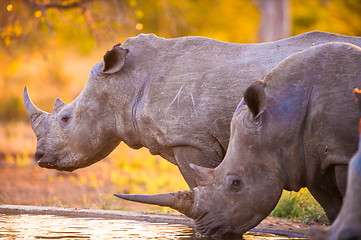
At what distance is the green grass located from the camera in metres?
7.07

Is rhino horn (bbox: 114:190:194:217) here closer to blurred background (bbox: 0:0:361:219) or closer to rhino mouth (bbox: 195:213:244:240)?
rhino mouth (bbox: 195:213:244:240)

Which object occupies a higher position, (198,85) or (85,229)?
(198,85)

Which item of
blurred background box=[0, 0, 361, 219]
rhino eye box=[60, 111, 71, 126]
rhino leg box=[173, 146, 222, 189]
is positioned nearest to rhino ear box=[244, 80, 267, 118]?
rhino leg box=[173, 146, 222, 189]

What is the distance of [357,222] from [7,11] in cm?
A: 750

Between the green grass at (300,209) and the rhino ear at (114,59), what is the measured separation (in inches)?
93.2

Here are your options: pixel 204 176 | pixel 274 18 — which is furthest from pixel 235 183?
pixel 274 18

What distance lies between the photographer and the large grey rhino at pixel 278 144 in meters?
4.75

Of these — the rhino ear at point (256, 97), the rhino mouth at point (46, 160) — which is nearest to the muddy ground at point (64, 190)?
the rhino mouth at point (46, 160)

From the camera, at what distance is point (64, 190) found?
1056 centimetres

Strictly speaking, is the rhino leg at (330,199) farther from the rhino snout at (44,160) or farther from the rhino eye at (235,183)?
the rhino snout at (44,160)

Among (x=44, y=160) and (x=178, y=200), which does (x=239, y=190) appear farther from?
(x=44, y=160)

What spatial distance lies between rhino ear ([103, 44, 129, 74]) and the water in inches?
54.3

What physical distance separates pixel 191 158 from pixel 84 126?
4.10 ft

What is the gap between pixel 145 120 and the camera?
20.0 feet
